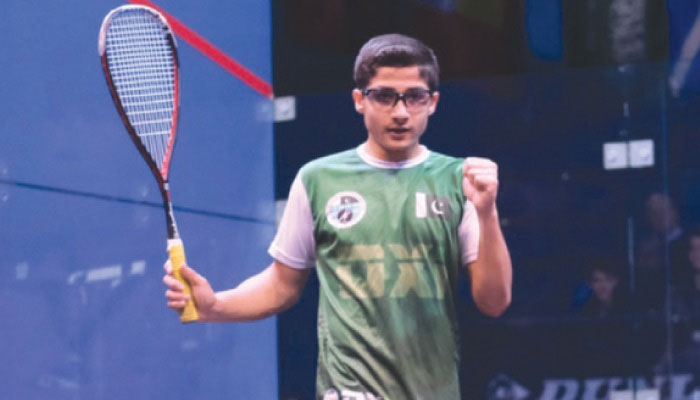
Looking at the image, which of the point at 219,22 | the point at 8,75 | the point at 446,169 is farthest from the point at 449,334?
the point at 219,22

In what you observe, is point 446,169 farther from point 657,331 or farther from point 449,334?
point 657,331

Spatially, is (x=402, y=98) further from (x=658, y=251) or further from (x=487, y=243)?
(x=658, y=251)

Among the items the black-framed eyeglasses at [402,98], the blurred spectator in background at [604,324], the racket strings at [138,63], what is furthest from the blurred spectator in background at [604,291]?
the black-framed eyeglasses at [402,98]

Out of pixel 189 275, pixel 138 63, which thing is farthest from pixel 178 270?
pixel 138 63

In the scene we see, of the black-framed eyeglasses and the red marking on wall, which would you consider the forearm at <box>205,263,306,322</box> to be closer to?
the black-framed eyeglasses

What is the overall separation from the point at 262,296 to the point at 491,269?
0.49 m

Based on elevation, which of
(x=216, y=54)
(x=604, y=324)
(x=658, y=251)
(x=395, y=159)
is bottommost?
(x=604, y=324)

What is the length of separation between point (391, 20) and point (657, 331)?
60.8 inches

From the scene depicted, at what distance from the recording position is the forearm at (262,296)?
8.15 feet

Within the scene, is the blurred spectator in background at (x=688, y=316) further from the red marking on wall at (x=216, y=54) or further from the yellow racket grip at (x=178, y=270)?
the yellow racket grip at (x=178, y=270)

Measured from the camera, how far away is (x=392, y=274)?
2363 millimetres

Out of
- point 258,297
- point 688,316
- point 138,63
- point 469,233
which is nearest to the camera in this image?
point 469,233

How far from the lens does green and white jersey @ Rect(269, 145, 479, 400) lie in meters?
2.36

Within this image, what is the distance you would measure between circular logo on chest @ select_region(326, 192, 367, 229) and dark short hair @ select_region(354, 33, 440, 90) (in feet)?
0.71
